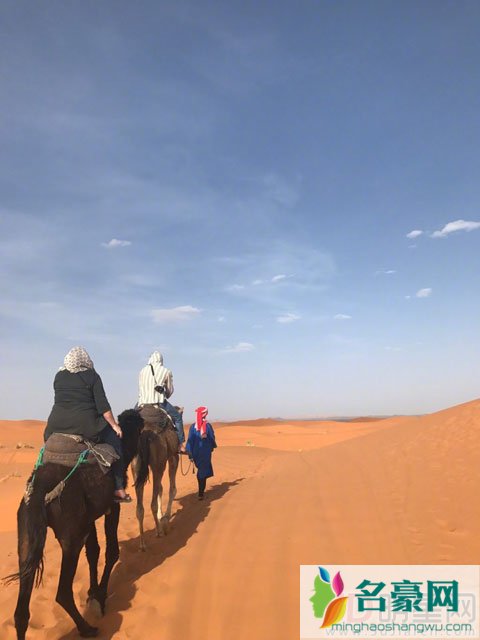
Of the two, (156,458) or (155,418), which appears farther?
(155,418)

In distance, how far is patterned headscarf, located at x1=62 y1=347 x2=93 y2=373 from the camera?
570 centimetres

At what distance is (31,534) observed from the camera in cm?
445

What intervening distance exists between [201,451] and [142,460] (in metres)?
4.11

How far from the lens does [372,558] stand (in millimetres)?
5840

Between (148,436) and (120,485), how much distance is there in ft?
7.58

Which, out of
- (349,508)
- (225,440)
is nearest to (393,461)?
(349,508)

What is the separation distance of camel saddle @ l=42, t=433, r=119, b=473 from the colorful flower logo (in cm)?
282

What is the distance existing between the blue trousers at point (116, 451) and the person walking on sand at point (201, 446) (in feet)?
18.6

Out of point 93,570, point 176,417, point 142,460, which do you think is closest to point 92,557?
point 93,570

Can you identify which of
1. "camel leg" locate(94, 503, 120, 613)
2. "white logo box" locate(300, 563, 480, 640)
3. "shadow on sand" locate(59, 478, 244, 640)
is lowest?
"shadow on sand" locate(59, 478, 244, 640)

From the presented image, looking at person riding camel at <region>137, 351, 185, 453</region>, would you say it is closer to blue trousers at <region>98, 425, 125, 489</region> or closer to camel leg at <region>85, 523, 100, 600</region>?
blue trousers at <region>98, 425, 125, 489</region>

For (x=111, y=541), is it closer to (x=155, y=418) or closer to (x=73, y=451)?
(x=73, y=451)

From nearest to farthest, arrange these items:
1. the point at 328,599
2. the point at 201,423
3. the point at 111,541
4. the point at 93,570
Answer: the point at 328,599 → the point at 93,570 → the point at 111,541 → the point at 201,423

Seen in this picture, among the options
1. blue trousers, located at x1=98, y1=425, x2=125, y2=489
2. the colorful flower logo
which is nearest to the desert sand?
the colorful flower logo
